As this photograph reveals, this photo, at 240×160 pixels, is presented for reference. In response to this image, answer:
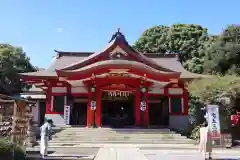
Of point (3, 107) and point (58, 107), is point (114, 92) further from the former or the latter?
point (3, 107)

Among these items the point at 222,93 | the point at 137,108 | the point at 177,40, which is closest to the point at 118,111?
the point at 137,108

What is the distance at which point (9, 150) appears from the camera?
28.7 ft

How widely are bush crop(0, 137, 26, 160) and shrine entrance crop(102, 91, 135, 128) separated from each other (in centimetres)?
1466

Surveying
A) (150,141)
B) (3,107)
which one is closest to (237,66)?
(150,141)

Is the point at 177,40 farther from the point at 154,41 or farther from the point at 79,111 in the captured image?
the point at 79,111

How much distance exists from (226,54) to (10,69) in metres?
20.7

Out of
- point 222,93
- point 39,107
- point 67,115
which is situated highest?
point 222,93

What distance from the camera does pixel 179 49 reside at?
40.2 m

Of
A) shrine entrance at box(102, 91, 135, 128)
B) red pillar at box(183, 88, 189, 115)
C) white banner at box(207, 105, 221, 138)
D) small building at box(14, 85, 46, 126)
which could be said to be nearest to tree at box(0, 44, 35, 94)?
small building at box(14, 85, 46, 126)

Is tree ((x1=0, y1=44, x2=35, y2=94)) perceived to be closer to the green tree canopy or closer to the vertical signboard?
the vertical signboard

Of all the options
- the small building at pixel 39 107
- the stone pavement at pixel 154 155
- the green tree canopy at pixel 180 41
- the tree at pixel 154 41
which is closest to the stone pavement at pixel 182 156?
the stone pavement at pixel 154 155

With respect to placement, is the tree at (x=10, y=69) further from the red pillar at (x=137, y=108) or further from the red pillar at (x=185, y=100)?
the red pillar at (x=185, y=100)

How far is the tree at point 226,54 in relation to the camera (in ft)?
84.5

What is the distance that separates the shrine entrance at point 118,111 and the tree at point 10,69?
35.1 ft
